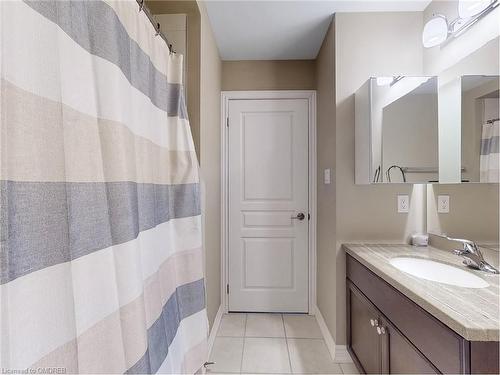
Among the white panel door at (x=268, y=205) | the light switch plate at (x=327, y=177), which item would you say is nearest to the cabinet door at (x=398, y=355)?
the light switch plate at (x=327, y=177)

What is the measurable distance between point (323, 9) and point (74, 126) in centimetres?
190

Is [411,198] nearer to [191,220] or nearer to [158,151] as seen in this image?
[191,220]

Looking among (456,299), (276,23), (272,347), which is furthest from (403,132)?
(272,347)

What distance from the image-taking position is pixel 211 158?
2102 mm

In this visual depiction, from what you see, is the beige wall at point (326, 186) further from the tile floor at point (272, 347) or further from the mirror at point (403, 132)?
the mirror at point (403, 132)

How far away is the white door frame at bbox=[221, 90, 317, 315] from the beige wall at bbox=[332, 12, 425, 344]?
25.6 inches

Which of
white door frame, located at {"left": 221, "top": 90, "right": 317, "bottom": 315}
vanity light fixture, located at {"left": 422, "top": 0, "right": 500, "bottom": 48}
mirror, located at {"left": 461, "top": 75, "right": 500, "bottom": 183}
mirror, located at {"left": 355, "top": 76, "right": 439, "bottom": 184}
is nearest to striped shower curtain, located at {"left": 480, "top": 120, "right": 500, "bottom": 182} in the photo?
mirror, located at {"left": 461, "top": 75, "right": 500, "bottom": 183}

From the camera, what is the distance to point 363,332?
1.58 m

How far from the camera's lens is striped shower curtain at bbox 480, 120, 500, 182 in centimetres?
132

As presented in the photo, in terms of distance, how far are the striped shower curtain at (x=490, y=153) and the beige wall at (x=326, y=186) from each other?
0.83m

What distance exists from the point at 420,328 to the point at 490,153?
3.28 feet

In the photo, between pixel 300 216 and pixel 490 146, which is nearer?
pixel 490 146

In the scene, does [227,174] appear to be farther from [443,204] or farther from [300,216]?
[443,204]

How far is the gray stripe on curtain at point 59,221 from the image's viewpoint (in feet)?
1.69
